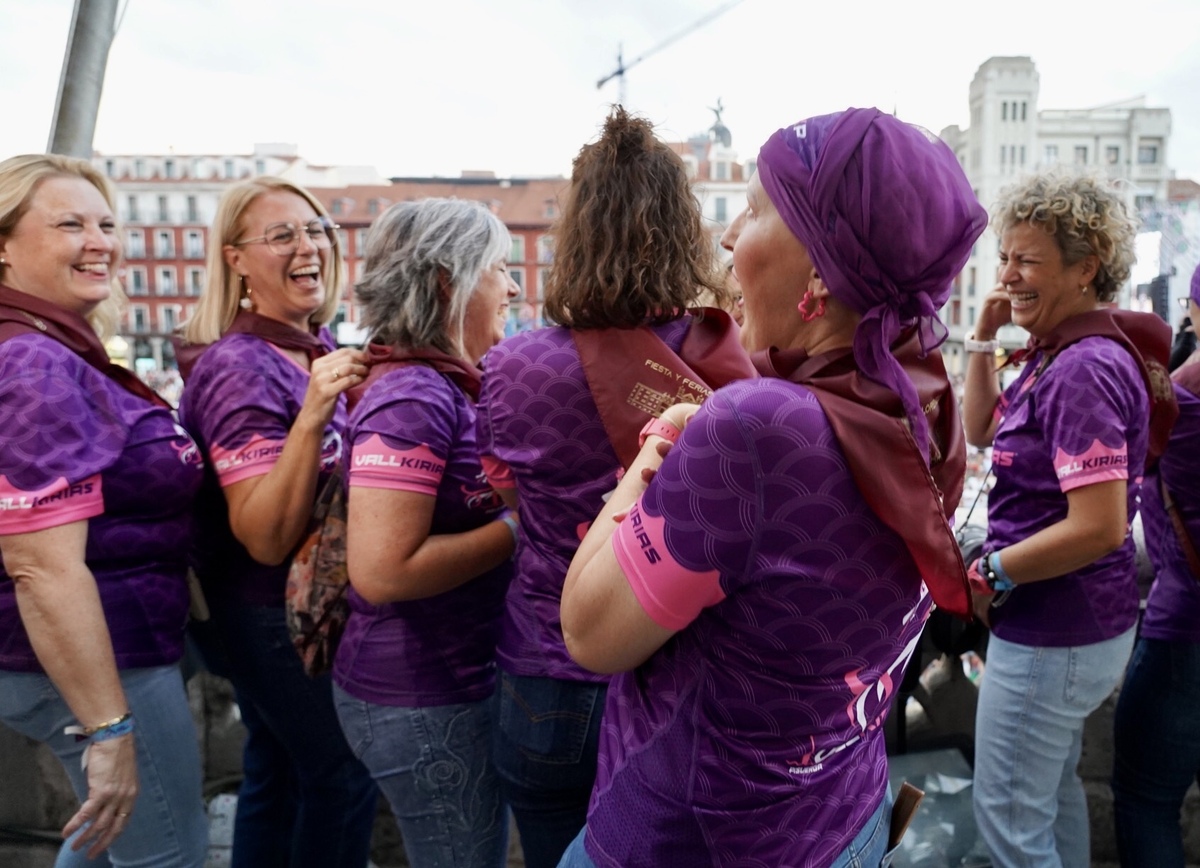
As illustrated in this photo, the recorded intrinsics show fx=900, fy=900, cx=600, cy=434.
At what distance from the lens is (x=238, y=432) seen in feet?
5.29

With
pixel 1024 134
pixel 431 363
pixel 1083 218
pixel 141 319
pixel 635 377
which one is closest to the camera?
pixel 635 377

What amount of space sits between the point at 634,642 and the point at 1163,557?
1.48 m

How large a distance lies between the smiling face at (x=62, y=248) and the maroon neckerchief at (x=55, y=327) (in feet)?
0.29

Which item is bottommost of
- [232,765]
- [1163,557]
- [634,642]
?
[232,765]

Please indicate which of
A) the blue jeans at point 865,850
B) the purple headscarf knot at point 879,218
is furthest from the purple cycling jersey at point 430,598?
the purple headscarf knot at point 879,218

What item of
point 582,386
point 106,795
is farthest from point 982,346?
point 106,795

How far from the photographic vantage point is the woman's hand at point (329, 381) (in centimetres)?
152

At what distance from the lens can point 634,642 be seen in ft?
2.84

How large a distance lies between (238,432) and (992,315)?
5.67 feet

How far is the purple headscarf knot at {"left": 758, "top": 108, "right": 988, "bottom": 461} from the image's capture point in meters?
0.79

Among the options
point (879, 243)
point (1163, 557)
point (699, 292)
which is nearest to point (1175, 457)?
point (1163, 557)

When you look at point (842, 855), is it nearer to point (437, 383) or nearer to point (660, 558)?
point (660, 558)

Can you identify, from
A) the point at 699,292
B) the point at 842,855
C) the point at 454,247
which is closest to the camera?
the point at 842,855

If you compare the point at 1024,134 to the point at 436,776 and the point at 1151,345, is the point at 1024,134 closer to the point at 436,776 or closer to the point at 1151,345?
the point at 1151,345
